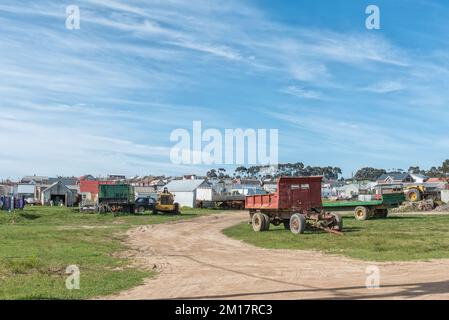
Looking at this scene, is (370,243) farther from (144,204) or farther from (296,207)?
Result: (144,204)

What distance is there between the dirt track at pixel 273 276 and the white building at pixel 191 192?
54056 millimetres

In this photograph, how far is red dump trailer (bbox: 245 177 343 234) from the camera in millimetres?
24953

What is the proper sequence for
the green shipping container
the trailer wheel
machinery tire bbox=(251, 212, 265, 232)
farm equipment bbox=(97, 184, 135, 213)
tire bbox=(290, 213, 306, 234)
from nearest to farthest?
tire bbox=(290, 213, 306, 234) → machinery tire bbox=(251, 212, 265, 232) → the trailer wheel → farm equipment bbox=(97, 184, 135, 213) → the green shipping container

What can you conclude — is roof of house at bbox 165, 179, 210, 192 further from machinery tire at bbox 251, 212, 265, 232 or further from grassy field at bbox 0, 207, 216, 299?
grassy field at bbox 0, 207, 216, 299

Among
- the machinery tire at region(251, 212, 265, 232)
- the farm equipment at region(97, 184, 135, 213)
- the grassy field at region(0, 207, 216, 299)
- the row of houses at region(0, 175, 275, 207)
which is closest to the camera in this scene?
the grassy field at region(0, 207, 216, 299)

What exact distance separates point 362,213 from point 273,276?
78.9ft

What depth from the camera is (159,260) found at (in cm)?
1636

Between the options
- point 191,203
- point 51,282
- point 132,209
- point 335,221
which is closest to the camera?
point 51,282

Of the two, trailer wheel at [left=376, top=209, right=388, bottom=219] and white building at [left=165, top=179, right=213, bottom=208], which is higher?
white building at [left=165, top=179, right=213, bottom=208]

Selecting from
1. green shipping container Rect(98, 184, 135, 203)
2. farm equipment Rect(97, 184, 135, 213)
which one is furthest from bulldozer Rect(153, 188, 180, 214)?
green shipping container Rect(98, 184, 135, 203)

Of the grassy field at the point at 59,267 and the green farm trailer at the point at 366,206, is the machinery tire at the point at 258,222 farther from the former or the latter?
the green farm trailer at the point at 366,206
